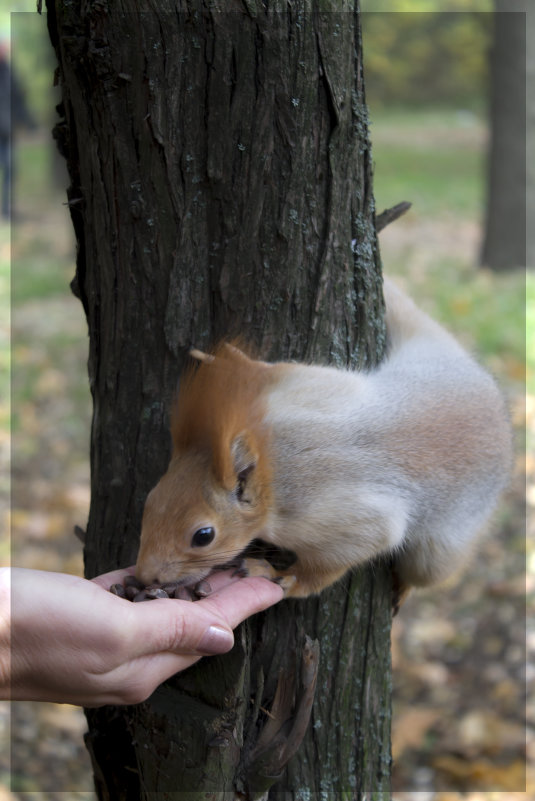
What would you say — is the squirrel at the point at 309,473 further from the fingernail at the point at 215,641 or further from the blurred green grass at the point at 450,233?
the blurred green grass at the point at 450,233

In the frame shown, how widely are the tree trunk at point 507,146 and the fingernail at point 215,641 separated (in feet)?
16.7

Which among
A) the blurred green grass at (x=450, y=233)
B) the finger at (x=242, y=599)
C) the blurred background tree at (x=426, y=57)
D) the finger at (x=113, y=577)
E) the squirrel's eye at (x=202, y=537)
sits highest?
the blurred background tree at (x=426, y=57)

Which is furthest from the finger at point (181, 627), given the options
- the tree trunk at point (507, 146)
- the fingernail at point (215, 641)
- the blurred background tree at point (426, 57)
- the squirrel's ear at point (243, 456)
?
the blurred background tree at point (426, 57)

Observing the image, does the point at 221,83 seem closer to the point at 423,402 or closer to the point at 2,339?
the point at 423,402

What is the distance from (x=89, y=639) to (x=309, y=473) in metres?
0.47

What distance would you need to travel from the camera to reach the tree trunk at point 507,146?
228 inches

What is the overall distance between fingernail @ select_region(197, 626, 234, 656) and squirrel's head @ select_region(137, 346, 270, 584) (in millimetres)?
150

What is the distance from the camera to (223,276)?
1.31 metres

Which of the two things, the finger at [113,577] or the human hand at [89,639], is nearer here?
the human hand at [89,639]

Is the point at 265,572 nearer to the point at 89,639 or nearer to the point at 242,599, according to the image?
the point at 242,599

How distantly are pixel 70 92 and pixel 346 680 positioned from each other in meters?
1.14

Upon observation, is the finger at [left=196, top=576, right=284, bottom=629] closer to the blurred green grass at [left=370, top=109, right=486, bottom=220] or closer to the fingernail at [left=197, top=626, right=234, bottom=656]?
the fingernail at [left=197, top=626, right=234, bottom=656]

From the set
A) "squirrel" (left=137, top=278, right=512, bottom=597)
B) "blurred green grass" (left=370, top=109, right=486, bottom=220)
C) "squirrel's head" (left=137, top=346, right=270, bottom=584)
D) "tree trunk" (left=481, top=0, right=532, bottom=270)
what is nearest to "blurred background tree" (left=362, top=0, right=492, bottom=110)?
"blurred green grass" (left=370, top=109, right=486, bottom=220)

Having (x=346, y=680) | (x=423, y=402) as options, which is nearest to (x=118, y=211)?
(x=423, y=402)
